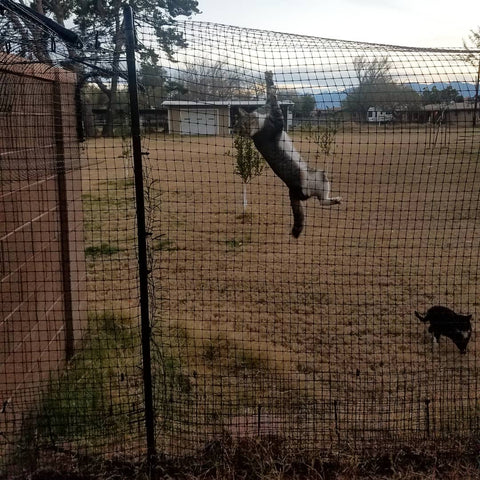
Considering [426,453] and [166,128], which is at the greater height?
[166,128]

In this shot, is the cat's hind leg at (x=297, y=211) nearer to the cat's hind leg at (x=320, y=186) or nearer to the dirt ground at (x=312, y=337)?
the cat's hind leg at (x=320, y=186)

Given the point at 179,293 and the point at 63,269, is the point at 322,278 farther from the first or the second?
the point at 63,269

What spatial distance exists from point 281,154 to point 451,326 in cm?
322

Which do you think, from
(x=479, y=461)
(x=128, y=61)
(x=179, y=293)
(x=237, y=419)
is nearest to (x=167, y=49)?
(x=128, y=61)

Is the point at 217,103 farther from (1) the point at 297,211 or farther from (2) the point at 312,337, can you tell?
(2) the point at 312,337

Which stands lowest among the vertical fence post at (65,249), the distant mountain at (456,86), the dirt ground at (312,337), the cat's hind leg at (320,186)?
the dirt ground at (312,337)

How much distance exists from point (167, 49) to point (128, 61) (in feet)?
0.80

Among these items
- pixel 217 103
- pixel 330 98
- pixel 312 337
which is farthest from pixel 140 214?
pixel 312 337

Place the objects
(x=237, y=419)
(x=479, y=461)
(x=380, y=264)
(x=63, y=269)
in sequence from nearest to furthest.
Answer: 1. (x=479, y=461)
2. (x=237, y=419)
3. (x=63, y=269)
4. (x=380, y=264)

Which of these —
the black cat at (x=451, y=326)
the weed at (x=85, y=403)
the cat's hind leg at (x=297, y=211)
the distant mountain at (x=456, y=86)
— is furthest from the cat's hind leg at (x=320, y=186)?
the black cat at (x=451, y=326)

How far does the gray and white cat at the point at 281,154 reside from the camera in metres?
2.85

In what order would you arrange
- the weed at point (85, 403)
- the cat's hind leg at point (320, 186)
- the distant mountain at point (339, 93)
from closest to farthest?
1. the cat's hind leg at point (320, 186)
2. the distant mountain at point (339, 93)
3. the weed at point (85, 403)

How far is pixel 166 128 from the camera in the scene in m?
3.54

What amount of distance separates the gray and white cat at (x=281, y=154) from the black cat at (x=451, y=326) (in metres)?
2.88
